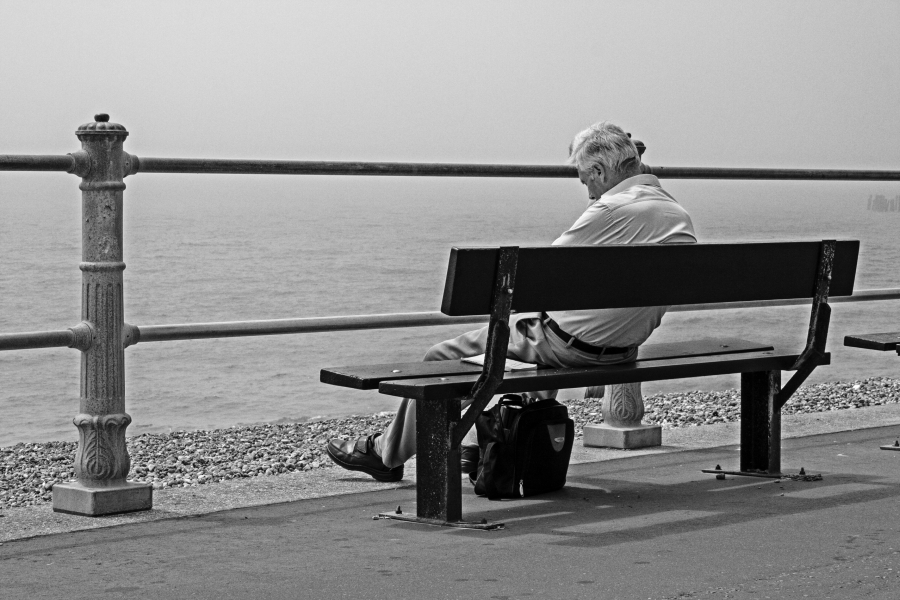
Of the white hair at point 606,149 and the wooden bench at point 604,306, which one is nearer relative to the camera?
the wooden bench at point 604,306

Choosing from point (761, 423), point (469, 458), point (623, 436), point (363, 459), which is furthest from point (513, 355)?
point (623, 436)

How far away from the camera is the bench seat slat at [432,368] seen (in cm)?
440

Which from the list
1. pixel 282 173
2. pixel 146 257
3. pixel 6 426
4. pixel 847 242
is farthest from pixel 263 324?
pixel 146 257

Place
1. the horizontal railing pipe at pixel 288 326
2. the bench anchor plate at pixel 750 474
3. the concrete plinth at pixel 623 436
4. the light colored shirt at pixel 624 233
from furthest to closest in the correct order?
the concrete plinth at pixel 623 436 → the bench anchor plate at pixel 750 474 → the light colored shirt at pixel 624 233 → the horizontal railing pipe at pixel 288 326

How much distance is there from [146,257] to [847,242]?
50923 mm

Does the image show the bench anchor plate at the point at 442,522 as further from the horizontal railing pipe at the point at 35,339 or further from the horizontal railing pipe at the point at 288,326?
the horizontal railing pipe at the point at 35,339

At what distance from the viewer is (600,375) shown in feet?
15.5

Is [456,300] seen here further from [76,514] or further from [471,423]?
[76,514]

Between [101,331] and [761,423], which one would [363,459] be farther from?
[761,423]

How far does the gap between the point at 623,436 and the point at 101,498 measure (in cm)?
242

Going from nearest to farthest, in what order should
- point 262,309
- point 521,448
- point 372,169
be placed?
point 521,448
point 372,169
point 262,309

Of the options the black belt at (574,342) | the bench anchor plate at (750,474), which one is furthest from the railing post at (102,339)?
the bench anchor plate at (750,474)

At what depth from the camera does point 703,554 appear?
396cm

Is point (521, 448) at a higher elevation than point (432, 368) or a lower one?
lower
